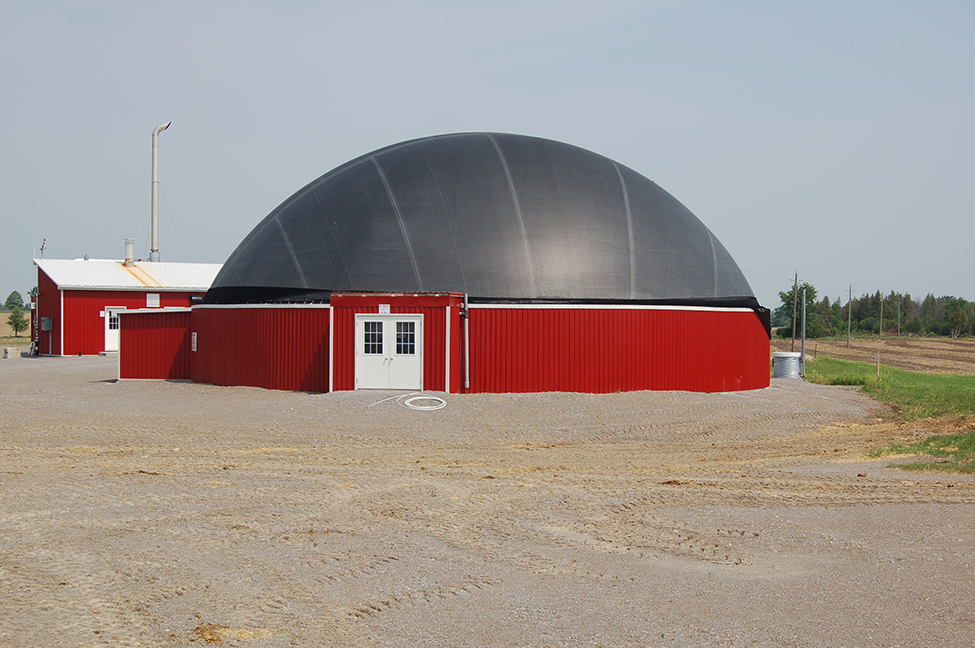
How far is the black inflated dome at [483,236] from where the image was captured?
2112 centimetres

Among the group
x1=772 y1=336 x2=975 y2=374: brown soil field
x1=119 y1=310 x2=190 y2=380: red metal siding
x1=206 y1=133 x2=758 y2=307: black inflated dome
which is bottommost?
x1=772 y1=336 x2=975 y2=374: brown soil field

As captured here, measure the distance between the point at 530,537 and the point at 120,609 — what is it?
354cm

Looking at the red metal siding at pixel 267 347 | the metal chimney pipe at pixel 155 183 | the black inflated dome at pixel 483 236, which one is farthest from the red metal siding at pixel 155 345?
the metal chimney pipe at pixel 155 183

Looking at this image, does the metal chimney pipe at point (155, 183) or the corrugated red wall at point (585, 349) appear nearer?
the corrugated red wall at point (585, 349)

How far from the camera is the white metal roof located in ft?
134

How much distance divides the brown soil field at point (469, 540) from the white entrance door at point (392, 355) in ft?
16.0

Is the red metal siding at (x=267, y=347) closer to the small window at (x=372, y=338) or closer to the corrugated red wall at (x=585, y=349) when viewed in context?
the small window at (x=372, y=338)

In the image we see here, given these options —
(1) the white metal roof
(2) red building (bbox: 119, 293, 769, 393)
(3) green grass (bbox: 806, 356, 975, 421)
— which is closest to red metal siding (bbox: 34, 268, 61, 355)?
(1) the white metal roof

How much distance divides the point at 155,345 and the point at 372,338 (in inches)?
373

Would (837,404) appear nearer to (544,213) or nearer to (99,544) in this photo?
(544,213)

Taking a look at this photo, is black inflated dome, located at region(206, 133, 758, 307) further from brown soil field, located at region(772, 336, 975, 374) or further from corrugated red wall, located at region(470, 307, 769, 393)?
brown soil field, located at region(772, 336, 975, 374)

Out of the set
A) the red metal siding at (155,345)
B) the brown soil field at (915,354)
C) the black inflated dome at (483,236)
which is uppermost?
the black inflated dome at (483,236)

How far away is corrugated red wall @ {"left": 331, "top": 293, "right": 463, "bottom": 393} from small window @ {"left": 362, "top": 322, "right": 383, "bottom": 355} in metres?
0.29

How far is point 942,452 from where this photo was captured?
12.6 meters
